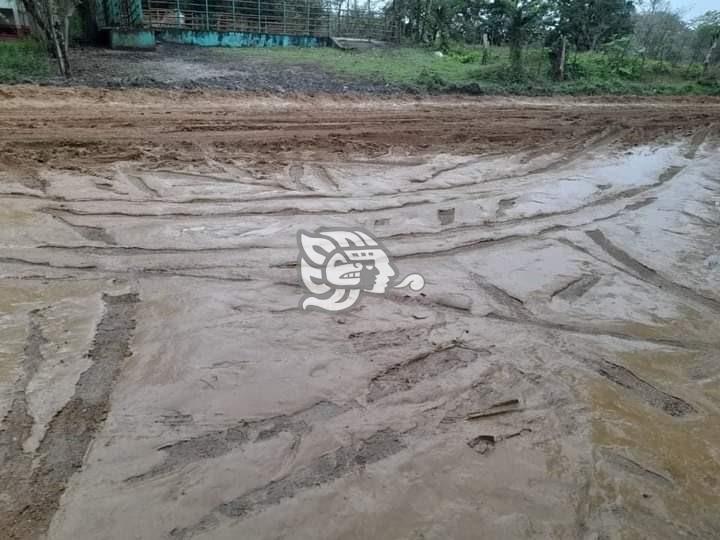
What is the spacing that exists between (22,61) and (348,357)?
1350 cm

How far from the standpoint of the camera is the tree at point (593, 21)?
18828 mm

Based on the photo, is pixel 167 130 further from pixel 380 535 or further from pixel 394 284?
pixel 380 535

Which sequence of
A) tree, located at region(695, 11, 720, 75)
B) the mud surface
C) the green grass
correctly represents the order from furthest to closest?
tree, located at region(695, 11, 720, 75), the mud surface, the green grass

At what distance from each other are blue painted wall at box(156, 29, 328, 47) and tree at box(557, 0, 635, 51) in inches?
426

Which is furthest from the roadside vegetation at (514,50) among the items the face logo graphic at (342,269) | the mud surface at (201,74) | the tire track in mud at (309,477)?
the tire track in mud at (309,477)

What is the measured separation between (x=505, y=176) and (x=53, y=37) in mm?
10475

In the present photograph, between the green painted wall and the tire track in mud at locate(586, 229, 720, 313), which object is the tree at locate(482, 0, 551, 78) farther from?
the green painted wall

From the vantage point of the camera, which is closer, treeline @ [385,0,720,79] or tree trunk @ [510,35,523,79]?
tree trunk @ [510,35,523,79]

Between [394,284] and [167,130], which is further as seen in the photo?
[167,130]

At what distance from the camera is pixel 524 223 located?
19.3ft

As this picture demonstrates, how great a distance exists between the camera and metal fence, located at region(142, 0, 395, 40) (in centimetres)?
2245

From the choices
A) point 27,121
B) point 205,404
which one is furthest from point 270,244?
point 27,121

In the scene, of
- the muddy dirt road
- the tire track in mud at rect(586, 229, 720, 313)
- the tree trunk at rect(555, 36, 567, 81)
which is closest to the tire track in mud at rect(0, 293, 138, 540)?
the muddy dirt road

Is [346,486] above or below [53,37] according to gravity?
below
